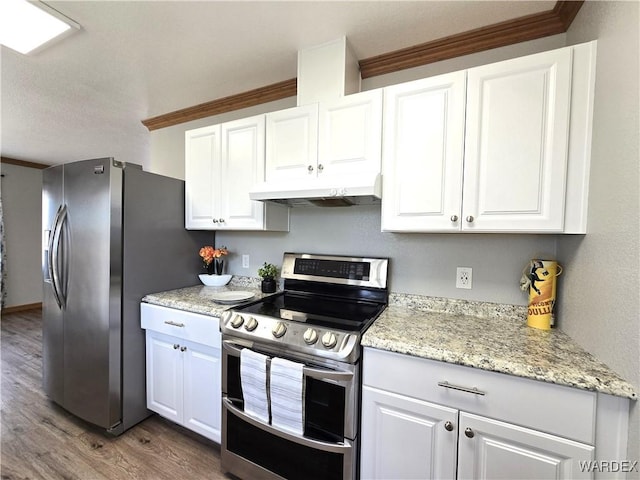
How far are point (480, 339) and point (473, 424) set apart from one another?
12.8 inches

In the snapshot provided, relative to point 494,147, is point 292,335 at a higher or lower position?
lower

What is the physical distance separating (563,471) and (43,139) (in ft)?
17.9

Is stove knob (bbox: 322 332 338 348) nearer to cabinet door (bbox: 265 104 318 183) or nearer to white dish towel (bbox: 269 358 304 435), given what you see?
white dish towel (bbox: 269 358 304 435)

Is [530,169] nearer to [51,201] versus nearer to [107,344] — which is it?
[107,344]

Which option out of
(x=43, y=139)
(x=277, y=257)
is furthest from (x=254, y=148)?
(x=43, y=139)

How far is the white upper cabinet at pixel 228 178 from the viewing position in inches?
73.0

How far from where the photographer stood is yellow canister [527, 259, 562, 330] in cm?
131

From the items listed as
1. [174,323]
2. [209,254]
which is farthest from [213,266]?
[174,323]

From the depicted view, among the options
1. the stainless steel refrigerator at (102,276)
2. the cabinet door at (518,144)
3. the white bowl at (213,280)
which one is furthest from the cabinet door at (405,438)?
the stainless steel refrigerator at (102,276)

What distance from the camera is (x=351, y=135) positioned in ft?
5.05

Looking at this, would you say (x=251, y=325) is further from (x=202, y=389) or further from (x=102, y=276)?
(x=102, y=276)

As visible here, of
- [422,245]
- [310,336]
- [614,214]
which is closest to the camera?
[614,214]

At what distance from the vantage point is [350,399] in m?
1.19

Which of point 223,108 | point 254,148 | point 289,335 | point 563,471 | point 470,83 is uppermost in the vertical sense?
point 223,108
